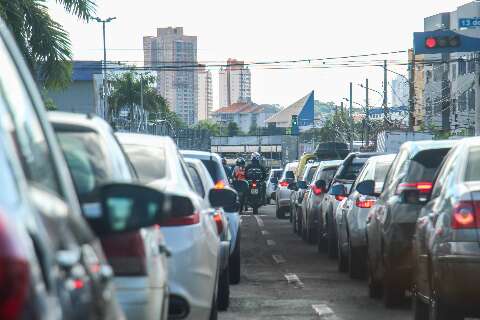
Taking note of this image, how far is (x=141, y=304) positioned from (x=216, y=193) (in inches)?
229

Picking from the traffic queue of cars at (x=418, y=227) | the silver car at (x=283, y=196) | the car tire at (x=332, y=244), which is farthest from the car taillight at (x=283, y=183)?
the car tire at (x=332, y=244)

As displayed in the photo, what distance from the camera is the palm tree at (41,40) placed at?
19828 millimetres

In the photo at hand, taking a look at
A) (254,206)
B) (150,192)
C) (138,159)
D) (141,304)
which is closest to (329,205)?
(138,159)

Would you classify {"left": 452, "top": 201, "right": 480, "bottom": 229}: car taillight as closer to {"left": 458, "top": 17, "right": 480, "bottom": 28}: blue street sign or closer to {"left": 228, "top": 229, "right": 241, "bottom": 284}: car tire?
{"left": 228, "top": 229, "right": 241, "bottom": 284}: car tire

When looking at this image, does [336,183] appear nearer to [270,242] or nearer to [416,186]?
[270,242]

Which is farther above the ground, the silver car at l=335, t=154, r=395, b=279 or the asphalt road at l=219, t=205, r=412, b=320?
the silver car at l=335, t=154, r=395, b=279

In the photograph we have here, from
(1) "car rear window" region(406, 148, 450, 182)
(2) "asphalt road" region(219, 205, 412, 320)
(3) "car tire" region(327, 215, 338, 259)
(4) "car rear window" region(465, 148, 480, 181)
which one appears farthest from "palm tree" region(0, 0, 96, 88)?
(4) "car rear window" region(465, 148, 480, 181)

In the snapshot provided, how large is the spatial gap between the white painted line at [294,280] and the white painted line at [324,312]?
252cm

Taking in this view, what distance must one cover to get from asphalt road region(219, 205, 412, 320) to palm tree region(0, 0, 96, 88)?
397 centimetres

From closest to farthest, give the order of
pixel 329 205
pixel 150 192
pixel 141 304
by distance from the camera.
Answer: pixel 150 192 → pixel 141 304 → pixel 329 205

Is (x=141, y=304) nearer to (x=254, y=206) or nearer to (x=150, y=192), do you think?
(x=150, y=192)

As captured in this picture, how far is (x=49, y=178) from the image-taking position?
11.4 ft

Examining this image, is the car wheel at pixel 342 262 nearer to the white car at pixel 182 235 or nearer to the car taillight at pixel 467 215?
the white car at pixel 182 235

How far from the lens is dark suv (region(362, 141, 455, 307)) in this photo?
12.3 metres
